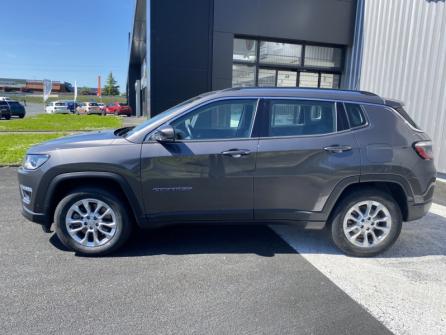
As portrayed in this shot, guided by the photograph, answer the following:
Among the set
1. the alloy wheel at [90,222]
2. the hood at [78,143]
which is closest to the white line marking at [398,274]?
the alloy wheel at [90,222]

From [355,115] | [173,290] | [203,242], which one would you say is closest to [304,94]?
[355,115]

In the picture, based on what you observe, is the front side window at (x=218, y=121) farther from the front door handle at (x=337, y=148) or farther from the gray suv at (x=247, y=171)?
the front door handle at (x=337, y=148)

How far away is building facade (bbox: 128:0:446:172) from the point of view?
7.79m

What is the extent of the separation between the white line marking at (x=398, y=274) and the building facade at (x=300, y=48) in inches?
164

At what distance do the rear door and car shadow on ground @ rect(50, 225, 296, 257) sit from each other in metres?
0.49

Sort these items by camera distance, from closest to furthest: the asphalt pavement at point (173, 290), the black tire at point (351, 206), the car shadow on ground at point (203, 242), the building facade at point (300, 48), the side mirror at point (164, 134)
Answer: the asphalt pavement at point (173, 290), the side mirror at point (164, 134), the black tire at point (351, 206), the car shadow on ground at point (203, 242), the building facade at point (300, 48)

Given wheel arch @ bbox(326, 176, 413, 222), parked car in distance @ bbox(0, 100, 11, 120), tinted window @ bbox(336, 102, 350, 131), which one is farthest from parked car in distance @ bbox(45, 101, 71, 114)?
wheel arch @ bbox(326, 176, 413, 222)

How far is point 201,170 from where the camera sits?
3.54 m

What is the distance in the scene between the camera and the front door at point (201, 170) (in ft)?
11.5

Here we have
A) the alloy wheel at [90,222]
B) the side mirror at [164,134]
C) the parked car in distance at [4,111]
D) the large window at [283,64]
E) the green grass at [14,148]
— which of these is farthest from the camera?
the parked car in distance at [4,111]

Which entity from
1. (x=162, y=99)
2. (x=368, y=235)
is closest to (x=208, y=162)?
(x=368, y=235)

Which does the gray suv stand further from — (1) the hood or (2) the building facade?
(2) the building facade

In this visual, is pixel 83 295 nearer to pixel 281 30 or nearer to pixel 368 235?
pixel 368 235

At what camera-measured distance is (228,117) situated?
12.7 ft
